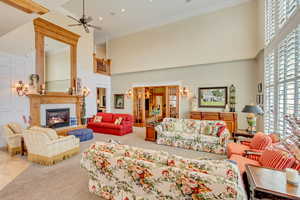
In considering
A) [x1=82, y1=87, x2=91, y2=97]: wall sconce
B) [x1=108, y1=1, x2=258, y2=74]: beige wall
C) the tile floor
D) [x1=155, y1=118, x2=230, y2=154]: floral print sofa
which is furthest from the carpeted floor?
[x1=108, y1=1, x2=258, y2=74]: beige wall

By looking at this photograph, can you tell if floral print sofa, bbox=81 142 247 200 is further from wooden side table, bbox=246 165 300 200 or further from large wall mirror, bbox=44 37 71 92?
large wall mirror, bbox=44 37 71 92

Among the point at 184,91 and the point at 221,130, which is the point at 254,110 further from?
the point at 184,91

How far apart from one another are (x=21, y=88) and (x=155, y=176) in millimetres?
5763

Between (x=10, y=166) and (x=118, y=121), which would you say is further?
(x=118, y=121)

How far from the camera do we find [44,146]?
3121 mm

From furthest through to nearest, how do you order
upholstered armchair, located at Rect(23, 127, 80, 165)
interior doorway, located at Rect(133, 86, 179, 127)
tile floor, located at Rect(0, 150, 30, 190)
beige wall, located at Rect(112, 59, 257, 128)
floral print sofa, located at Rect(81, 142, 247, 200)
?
interior doorway, located at Rect(133, 86, 179, 127)
beige wall, located at Rect(112, 59, 257, 128)
upholstered armchair, located at Rect(23, 127, 80, 165)
tile floor, located at Rect(0, 150, 30, 190)
floral print sofa, located at Rect(81, 142, 247, 200)

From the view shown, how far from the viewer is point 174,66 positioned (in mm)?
7105

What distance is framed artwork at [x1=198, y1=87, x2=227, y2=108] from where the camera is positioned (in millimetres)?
6219

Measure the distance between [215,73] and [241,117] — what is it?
2286mm

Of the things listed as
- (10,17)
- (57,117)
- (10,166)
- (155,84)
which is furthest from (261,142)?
(57,117)

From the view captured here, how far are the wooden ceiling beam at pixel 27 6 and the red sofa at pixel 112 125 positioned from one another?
474cm

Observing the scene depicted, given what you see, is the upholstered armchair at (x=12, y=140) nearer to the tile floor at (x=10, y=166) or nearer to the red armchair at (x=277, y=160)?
the tile floor at (x=10, y=166)

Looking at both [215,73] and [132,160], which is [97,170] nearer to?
[132,160]

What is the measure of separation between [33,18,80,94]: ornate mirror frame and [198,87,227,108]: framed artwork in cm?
631
